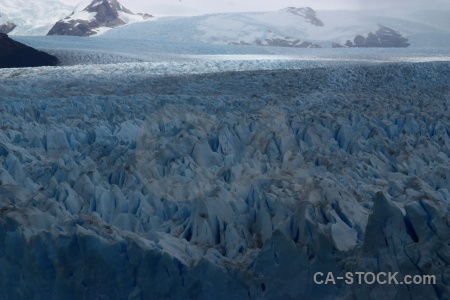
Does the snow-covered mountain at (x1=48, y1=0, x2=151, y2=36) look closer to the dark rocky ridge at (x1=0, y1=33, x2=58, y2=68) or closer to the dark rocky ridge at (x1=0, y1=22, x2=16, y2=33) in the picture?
the dark rocky ridge at (x1=0, y1=22, x2=16, y2=33)

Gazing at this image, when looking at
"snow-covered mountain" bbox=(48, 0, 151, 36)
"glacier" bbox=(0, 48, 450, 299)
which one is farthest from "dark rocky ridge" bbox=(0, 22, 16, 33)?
"glacier" bbox=(0, 48, 450, 299)

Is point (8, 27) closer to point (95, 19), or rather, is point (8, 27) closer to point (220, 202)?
point (95, 19)

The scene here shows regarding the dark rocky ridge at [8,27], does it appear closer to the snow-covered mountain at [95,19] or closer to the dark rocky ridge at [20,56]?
the snow-covered mountain at [95,19]

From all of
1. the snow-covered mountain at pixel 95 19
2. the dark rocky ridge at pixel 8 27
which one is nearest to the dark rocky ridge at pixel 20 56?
the snow-covered mountain at pixel 95 19

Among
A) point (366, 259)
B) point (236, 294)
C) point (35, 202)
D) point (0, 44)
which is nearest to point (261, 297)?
point (236, 294)

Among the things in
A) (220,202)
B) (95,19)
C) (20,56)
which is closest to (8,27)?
(95,19)

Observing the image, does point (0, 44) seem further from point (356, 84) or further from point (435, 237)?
point (435, 237)
